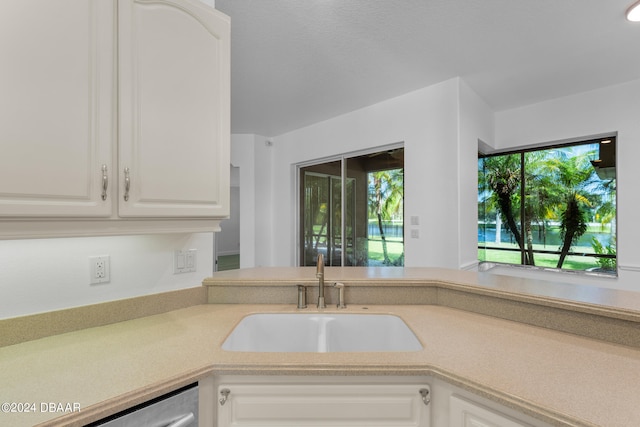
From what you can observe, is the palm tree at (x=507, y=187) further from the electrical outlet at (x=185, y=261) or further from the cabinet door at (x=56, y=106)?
the cabinet door at (x=56, y=106)

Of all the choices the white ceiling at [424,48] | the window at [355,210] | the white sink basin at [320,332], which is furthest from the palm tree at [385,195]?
the white sink basin at [320,332]

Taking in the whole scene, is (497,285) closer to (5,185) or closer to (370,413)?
(370,413)

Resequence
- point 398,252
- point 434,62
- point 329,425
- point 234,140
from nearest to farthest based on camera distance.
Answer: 1. point 329,425
2. point 434,62
3. point 398,252
4. point 234,140

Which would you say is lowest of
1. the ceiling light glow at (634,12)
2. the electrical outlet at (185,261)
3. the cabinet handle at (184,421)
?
the cabinet handle at (184,421)

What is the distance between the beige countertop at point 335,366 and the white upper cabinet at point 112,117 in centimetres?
40

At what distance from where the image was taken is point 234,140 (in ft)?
14.9

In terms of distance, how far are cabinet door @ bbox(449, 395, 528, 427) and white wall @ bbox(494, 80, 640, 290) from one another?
2864 mm

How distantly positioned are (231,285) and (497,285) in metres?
1.28

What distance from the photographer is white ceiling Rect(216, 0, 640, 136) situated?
183cm

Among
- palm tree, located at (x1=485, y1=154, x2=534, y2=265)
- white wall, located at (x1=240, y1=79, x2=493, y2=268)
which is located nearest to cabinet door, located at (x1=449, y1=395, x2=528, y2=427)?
white wall, located at (x1=240, y1=79, x2=493, y2=268)

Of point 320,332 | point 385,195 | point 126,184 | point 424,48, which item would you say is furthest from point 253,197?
point 126,184

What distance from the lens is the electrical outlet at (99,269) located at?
1245 mm

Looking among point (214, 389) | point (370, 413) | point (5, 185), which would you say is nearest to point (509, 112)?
point (370, 413)

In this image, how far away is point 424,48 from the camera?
88.2 inches
